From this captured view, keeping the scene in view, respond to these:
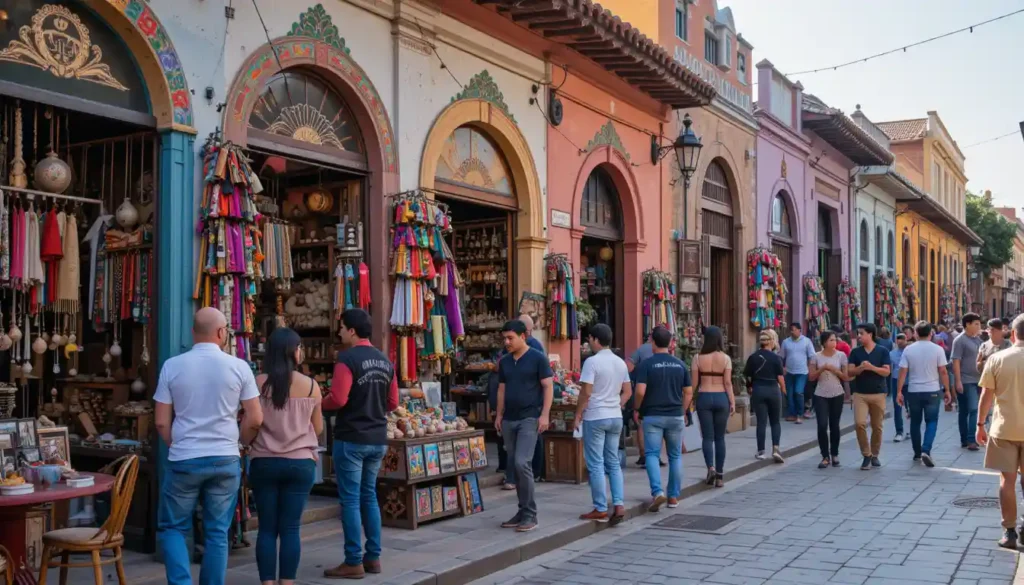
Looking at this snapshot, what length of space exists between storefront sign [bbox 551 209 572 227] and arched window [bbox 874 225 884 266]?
1964cm

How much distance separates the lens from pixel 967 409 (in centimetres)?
1441

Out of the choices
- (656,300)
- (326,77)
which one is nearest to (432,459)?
(326,77)

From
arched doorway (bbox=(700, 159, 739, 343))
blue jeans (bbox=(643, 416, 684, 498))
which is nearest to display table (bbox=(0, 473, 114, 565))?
blue jeans (bbox=(643, 416, 684, 498))

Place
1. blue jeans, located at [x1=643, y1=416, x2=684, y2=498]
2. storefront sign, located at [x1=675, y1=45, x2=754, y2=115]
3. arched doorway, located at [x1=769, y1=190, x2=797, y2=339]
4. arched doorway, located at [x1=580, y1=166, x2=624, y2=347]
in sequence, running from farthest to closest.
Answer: arched doorway, located at [x1=769, y1=190, x2=797, y2=339]
storefront sign, located at [x1=675, y1=45, x2=754, y2=115]
arched doorway, located at [x1=580, y1=166, x2=624, y2=347]
blue jeans, located at [x1=643, y1=416, x2=684, y2=498]

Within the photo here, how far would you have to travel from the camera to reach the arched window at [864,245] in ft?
95.4

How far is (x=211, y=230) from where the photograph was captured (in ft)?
25.8

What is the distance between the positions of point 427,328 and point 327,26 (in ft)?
10.7

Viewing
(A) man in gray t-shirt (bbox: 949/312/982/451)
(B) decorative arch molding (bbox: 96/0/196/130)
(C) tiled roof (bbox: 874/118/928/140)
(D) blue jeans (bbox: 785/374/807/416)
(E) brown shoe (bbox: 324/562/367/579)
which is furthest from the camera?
(C) tiled roof (bbox: 874/118/928/140)

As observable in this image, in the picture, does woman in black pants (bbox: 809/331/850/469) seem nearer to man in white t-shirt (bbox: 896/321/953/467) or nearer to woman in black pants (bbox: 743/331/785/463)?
woman in black pants (bbox: 743/331/785/463)

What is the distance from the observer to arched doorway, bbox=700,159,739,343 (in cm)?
1880

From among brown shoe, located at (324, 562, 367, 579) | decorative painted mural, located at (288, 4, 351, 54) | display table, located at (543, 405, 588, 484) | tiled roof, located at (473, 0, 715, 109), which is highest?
tiled roof, located at (473, 0, 715, 109)

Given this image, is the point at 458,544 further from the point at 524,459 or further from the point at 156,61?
the point at 156,61

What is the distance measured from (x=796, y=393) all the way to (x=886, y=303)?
1351 centimetres

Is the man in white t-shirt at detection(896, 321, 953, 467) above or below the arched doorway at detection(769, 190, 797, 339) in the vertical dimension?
below
